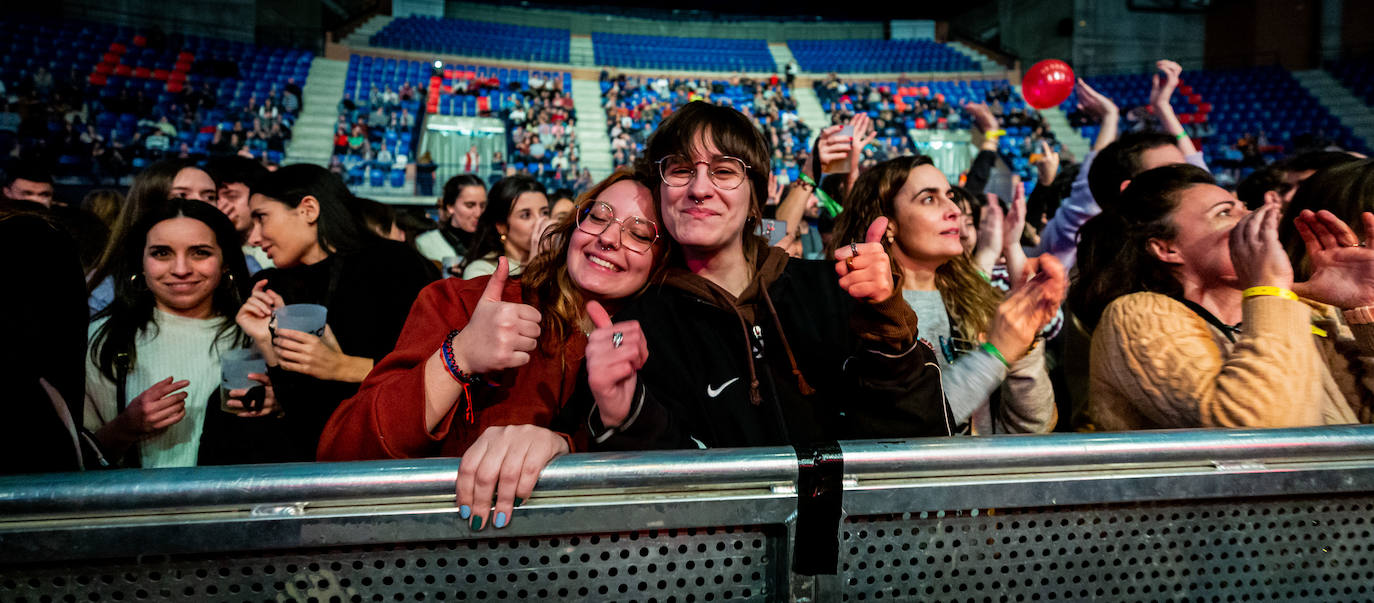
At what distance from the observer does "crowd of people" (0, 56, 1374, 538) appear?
3.85 ft

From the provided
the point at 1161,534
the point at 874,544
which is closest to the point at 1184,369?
the point at 1161,534

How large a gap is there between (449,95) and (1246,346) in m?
18.2

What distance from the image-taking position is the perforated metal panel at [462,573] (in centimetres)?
84

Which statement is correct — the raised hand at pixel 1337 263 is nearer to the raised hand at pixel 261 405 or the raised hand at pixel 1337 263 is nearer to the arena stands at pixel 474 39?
the raised hand at pixel 261 405

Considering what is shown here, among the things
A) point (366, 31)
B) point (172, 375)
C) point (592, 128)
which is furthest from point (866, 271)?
point (366, 31)

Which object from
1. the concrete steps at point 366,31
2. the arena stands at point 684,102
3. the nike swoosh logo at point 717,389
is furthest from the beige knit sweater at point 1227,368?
the concrete steps at point 366,31

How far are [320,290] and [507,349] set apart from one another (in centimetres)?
140

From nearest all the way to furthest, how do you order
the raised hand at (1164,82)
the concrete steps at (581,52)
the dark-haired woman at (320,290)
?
the dark-haired woman at (320,290) → the raised hand at (1164,82) → the concrete steps at (581,52)

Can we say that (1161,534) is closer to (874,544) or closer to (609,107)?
(874,544)

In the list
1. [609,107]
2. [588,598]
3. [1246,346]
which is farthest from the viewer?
[609,107]

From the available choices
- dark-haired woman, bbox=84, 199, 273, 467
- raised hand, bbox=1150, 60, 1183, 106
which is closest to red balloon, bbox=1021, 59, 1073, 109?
raised hand, bbox=1150, 60, 1183, 106

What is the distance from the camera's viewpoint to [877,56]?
75.5 ft

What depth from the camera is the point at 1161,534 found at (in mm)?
1040

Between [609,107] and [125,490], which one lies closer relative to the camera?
[125,490]
